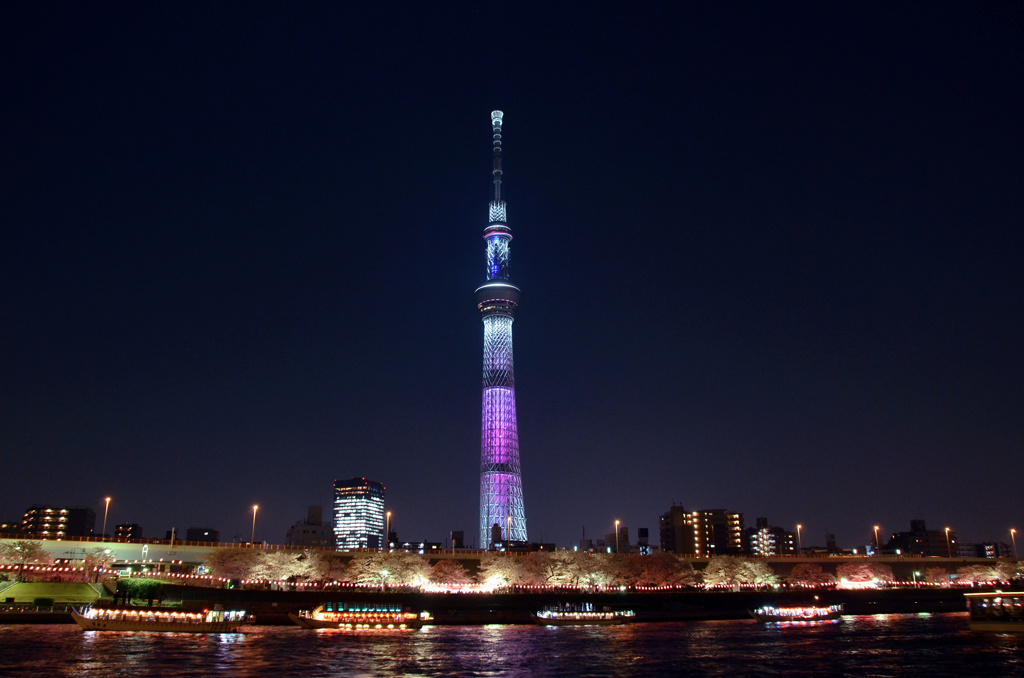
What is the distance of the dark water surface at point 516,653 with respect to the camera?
53312 millimetres

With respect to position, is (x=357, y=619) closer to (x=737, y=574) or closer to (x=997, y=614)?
(x=997, y=614)

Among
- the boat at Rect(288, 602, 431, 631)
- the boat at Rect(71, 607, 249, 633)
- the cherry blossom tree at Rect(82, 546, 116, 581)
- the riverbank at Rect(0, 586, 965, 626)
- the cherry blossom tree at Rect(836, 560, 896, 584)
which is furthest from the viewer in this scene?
the cherry blossom tree at Rect(836, 560, 896, 584)

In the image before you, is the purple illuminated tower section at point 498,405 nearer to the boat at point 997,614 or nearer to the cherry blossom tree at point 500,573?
the cherry blossom tree at point 500,573

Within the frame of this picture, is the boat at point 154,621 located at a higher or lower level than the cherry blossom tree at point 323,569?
lower

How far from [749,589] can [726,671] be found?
79013 mm

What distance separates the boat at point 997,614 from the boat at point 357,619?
55.9 m

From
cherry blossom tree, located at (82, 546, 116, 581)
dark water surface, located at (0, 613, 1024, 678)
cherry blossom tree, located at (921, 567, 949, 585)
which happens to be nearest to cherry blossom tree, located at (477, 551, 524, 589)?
dark water surface, located at (0, 613, 1024, 678)

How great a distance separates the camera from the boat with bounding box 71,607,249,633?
247ft

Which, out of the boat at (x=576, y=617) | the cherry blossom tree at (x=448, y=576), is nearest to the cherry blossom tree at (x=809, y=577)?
the boat at (x=576, y=617)

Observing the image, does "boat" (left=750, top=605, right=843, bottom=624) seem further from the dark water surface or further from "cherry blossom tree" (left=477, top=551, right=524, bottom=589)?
"cherry blossom tree" (left=477, top=551, right=524, bottom=589)

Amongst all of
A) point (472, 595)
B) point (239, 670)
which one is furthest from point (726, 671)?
point (472, 595)

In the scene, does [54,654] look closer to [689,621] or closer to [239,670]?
[239,670]

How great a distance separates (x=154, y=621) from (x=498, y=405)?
106 m

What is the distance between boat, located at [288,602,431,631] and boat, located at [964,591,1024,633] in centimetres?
5594
